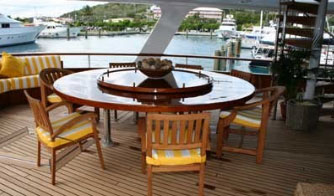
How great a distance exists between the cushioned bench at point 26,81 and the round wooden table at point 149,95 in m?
1.74

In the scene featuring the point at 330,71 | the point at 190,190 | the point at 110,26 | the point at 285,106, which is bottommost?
the point at 190,190

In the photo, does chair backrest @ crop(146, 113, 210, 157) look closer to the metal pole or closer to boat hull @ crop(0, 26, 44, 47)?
the metal pole

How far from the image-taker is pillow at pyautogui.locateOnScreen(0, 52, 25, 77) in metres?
4.68

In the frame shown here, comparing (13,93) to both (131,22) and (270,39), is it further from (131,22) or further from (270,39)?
(270,39)

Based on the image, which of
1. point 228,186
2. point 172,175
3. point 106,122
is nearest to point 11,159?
point 106,122

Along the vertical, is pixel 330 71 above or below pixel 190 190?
above

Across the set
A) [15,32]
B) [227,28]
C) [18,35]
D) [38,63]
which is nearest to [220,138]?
[38,63]

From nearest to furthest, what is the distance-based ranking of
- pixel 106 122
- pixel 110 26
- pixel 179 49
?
pixel 106 122, pixel 110 26, pixel 179 49

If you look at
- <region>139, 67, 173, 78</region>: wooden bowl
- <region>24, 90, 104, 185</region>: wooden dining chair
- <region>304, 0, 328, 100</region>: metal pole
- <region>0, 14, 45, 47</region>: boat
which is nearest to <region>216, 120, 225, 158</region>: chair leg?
<region>139, 67, 173, 78</region>: wooden bowl

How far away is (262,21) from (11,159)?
261 inches

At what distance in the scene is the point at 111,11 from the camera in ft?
24.0

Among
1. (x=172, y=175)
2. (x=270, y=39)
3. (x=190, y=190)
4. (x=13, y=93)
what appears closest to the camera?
(x=190, y=190)

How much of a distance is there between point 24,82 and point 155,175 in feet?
9.85

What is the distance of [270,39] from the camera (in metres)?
14.3
